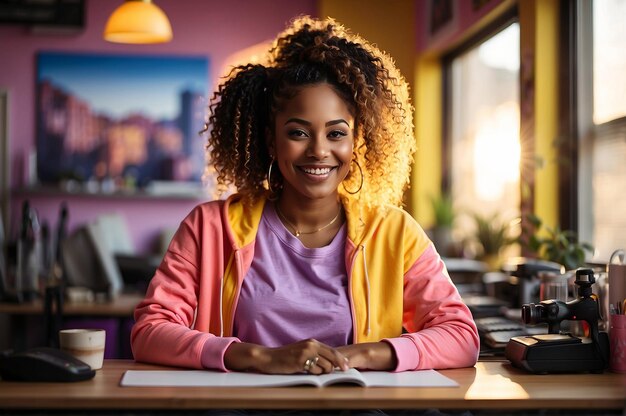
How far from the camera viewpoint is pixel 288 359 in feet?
5.75

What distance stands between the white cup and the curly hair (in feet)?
1.89

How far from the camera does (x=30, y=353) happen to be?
172 cm

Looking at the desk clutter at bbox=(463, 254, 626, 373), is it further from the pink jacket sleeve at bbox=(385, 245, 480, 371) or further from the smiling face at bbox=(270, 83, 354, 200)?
the smiling face at bbox=(270, 83, 354, 200)

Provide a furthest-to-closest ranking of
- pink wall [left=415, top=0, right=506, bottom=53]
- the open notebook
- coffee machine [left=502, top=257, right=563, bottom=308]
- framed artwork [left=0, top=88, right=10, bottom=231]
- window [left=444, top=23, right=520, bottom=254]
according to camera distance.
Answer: framed artwork [left=0, top=88, right=10, bottom=231] → pink wall [left=415, top=0, right=506, bottom=53] → window [left=444, top=23, right=520, bottom=254] → coffee machine [left=502, top=257, right=563, bottom=308] → the open notebook

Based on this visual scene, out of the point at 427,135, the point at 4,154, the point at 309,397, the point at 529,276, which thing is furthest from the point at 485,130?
the point at 4,154

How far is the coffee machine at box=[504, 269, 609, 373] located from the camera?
1.90m

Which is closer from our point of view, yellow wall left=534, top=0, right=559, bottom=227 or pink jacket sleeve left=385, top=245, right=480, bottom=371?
pink jacket sleeve left=385, top=245, right=480, bottom=371

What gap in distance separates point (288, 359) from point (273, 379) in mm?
64

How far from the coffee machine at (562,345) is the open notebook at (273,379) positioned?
0.23 metres

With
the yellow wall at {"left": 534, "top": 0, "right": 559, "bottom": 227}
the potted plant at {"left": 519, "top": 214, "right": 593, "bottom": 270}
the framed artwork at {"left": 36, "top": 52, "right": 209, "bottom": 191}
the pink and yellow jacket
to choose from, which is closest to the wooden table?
the pink and yellow jacket

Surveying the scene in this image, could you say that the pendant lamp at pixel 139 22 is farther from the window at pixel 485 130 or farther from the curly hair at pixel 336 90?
the curly hair at pixel 336 90

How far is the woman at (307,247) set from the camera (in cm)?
197

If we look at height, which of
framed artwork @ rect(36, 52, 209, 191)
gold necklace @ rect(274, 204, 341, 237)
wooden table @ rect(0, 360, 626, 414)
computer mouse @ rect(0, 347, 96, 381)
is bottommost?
wooden table @ rect(0, 360, 626, 414)

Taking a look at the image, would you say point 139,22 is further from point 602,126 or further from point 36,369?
point 36,369
